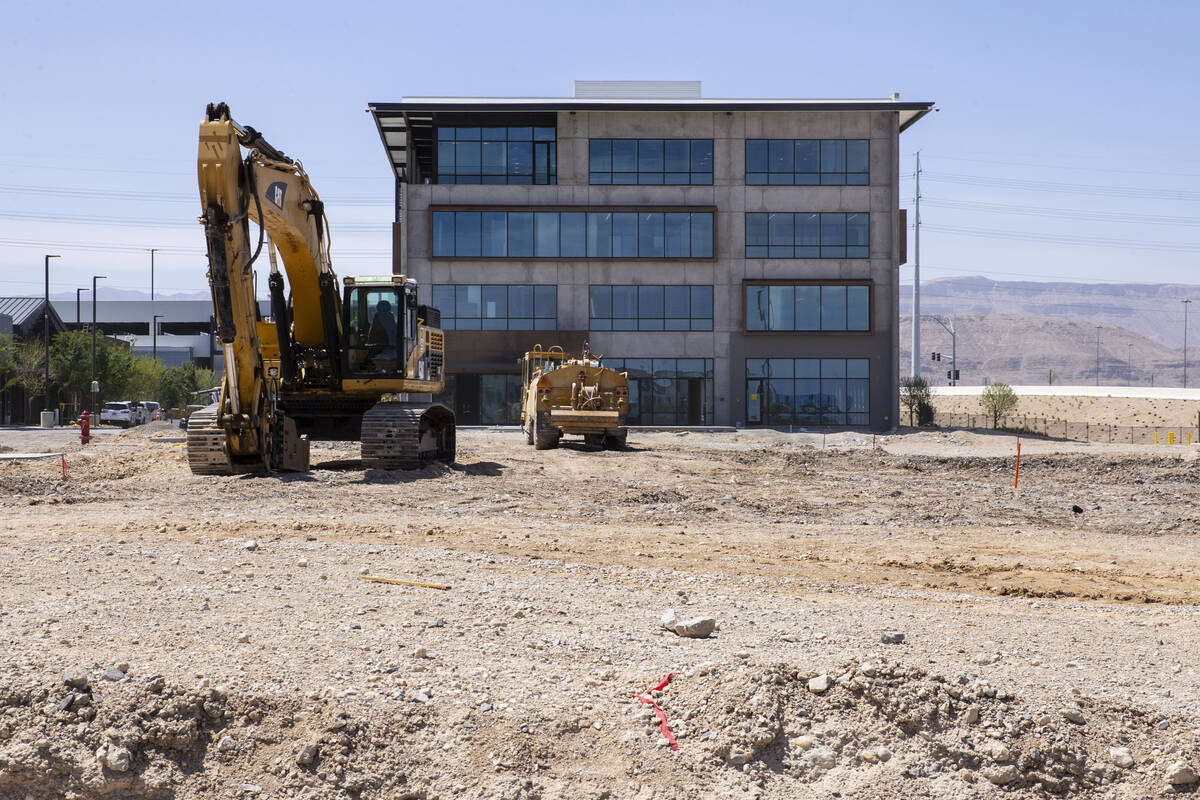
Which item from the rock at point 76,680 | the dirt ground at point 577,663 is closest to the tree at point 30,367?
the dirt ground at point 577,663

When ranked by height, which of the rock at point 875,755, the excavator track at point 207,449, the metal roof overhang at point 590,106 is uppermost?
the metal roof overhang at point 590,106

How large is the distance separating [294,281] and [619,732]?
50.2 feet

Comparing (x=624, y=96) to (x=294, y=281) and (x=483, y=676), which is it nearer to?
(x=294, y=281)

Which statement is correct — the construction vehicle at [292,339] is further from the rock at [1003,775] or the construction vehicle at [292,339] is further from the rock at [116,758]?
the rock at [1003,775]

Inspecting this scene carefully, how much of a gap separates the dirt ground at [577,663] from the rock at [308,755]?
2cm

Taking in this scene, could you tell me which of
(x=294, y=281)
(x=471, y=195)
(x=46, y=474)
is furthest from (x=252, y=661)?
(x=471, y=195)

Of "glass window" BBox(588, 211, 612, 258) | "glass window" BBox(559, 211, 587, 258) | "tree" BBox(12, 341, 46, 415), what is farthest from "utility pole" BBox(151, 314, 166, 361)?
"glass window" BBox(588, 211, 612, 258)

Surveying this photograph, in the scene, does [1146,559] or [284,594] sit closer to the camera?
[284,594]

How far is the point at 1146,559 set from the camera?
12195 millimetres

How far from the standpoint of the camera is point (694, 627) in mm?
7539

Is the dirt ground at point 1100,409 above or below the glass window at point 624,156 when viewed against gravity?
below

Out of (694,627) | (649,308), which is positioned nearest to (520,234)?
(649,308)

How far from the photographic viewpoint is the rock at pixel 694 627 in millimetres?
7539

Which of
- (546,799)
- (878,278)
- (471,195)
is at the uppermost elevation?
(471,195)
